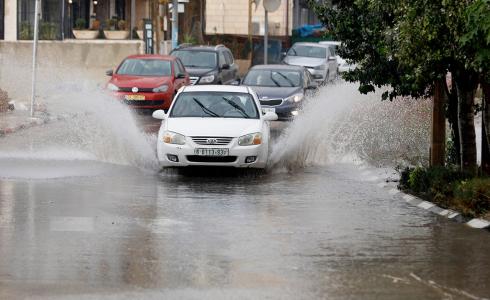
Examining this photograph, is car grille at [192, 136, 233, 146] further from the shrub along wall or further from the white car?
the shrub along wall

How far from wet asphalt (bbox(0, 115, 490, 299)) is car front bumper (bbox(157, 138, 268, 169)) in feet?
0.93

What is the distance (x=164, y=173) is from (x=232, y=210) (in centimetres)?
518

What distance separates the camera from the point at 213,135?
20.7 m

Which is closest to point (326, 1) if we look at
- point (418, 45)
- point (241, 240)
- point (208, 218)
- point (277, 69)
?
point (418, 45)

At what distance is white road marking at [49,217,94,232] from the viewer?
14269 mm

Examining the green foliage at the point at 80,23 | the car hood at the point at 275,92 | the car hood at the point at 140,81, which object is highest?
the green foliage at the point at 80,23

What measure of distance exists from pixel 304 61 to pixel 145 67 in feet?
58.0

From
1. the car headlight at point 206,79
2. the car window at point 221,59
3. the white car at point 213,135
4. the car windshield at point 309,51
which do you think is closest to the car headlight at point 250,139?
the white car at point 213,135

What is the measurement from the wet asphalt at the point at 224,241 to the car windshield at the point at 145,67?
14.8m

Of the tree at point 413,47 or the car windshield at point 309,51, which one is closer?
the tree at point 413,47

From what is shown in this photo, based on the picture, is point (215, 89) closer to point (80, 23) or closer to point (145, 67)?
point (145, 67)

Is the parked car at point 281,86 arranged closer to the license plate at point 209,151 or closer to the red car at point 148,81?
the red car at point 148,81

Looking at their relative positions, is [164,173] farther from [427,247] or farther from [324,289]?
[324,289]

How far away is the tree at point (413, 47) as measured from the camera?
15656 mm
